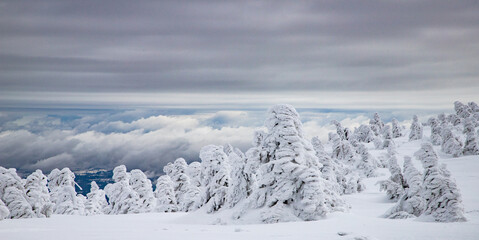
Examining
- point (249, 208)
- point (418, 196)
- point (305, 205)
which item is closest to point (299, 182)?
point (305, 205)

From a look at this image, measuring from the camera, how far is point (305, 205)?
2036cm

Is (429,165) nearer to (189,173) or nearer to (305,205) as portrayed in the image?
(305,205)

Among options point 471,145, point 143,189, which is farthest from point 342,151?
point 143,189

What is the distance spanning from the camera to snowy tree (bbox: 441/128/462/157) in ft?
231

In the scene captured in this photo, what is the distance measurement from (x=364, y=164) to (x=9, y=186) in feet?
192

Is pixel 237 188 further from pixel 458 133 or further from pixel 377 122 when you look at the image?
pixel 377 122

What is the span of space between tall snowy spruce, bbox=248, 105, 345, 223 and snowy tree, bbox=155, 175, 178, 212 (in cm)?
2983

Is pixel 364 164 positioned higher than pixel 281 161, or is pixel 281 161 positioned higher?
pixel 281 161

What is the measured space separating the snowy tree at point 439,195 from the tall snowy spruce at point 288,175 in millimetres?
6662

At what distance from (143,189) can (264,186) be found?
112ft

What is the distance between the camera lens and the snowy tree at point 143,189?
5044 cm

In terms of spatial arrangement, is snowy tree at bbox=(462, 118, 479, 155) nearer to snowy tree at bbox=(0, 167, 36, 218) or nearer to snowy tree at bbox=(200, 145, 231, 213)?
snowy tree at bbox=(200, 145, 231, 213)

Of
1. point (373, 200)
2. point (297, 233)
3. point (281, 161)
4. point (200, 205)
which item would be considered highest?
point (281, 161)

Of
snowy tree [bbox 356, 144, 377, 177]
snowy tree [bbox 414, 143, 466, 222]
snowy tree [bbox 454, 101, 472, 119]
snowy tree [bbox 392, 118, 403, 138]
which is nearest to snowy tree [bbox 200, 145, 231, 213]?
snowy tree [bbox 414, 143, 466, 222]
